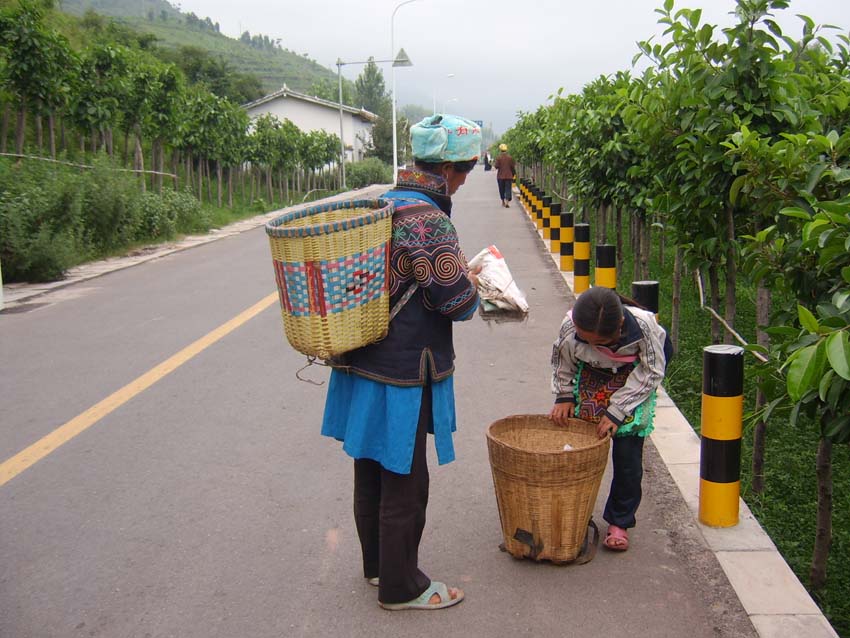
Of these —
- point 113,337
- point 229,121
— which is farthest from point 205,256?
point 229,121

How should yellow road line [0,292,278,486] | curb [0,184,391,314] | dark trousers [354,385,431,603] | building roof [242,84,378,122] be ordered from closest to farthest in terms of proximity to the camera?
dark trousers [354,385,431,603]
yellow road line [0,292,278,486]
curb [0,184,391,314]
building roof [242,84,378,122]

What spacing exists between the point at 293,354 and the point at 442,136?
16.2 ft

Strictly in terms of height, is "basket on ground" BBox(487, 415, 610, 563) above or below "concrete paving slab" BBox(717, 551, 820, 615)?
above

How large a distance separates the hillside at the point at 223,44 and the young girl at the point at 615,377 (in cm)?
11305

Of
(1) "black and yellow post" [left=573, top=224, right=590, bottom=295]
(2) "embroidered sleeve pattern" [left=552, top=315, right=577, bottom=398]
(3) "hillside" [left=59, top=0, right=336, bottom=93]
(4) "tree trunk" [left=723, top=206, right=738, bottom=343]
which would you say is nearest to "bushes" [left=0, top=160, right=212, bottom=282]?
(1) "black and yellow post" [left=573, top=224, right=590, bottom=295]

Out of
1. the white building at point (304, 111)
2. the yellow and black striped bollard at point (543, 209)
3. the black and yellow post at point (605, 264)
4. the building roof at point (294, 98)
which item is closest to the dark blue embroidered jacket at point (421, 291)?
the black and yellow post at point (605, 264)

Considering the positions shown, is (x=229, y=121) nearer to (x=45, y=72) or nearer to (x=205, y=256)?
(x=45, y=72)

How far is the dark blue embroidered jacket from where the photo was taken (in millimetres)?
3180

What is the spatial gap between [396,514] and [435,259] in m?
0.99

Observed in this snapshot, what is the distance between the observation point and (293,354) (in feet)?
26.0

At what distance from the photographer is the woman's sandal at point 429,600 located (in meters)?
3.50

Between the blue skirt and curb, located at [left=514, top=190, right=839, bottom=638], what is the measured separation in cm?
131

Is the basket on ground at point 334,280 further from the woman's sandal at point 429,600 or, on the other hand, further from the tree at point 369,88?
the tree at point 369,88

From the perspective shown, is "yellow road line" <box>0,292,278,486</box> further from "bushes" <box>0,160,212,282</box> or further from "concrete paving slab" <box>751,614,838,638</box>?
"bushes" <box>0,160,212,282</box>
